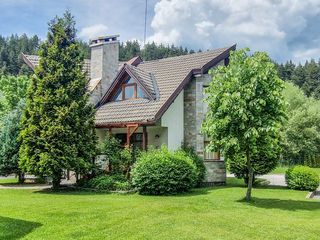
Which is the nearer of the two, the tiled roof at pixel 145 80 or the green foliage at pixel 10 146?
the green foliage at pixel 10 146

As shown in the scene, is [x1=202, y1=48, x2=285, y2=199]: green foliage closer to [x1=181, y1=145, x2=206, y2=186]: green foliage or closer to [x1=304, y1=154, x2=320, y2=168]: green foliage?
[x1=181, y1=145, x2=206, y2=186]: green foliage

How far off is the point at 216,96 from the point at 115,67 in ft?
32.9

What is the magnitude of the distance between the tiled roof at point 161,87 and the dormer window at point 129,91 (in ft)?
1.38

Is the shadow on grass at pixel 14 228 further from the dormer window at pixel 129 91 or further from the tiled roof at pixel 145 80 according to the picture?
the dormer window at pixel 129 91

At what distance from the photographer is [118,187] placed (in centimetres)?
1211

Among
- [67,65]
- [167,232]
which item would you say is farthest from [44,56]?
[167,232]

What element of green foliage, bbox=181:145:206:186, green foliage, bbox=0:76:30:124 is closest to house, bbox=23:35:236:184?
green foliage, bbox=181:145:206:186

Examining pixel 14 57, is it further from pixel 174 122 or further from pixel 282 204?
pixel 282 204

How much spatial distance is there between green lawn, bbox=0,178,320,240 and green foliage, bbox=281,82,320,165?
27.4 m

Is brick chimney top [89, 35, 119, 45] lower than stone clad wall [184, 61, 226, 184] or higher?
higher

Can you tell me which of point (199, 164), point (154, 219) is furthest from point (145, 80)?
point (154, 219)

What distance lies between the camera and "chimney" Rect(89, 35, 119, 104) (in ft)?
56.8

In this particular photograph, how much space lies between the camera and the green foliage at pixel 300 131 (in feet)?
115

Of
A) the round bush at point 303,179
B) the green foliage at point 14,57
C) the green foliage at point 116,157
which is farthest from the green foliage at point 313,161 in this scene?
the green foliage at point 14,57
